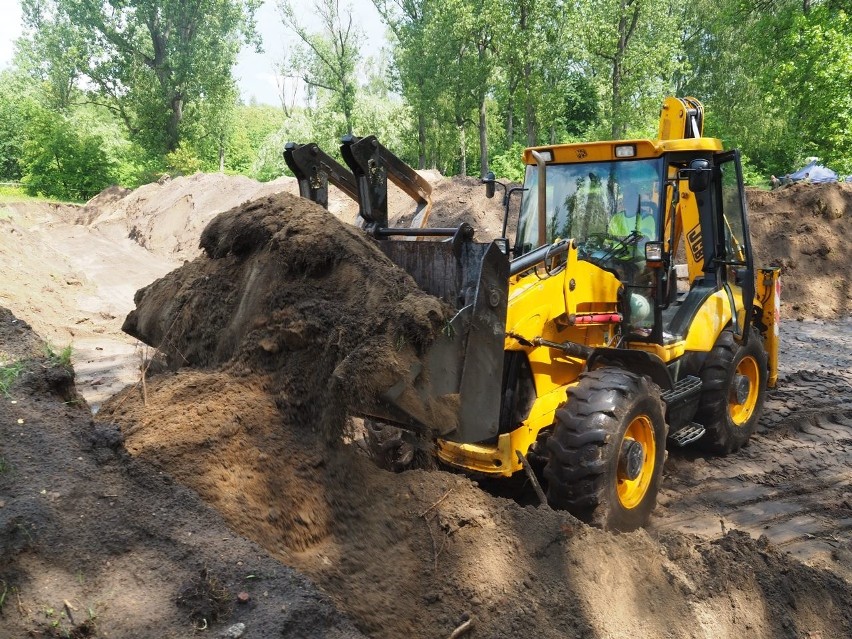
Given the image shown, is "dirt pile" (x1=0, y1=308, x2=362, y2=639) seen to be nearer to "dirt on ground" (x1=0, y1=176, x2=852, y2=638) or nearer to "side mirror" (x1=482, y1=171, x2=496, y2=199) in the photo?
"dirt on ground" (x1=0, y1=176, x2=852, y2=638)

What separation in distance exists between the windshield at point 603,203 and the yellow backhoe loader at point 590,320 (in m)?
0.01

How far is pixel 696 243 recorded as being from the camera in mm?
6152

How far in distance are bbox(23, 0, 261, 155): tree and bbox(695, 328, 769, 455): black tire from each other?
116ft

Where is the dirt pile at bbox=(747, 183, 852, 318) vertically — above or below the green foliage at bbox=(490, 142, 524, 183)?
below

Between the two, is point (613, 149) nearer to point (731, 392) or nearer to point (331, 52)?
point (731, 392)

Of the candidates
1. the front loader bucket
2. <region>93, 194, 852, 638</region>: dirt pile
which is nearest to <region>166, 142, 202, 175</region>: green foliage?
Answer: <region>93, 194, 852, 638</region>: dirt pile

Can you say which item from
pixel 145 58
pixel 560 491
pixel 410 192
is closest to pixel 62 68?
pixel 145 58

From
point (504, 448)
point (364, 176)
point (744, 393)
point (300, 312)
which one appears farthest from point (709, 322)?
point (300, 312)

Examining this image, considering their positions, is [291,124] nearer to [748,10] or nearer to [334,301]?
[748,10]

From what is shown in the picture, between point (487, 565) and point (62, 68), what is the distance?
140 feet

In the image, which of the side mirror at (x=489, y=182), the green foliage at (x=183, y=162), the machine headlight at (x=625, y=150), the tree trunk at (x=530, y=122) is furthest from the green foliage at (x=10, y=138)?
the machine headlight at (x=625, y=150)

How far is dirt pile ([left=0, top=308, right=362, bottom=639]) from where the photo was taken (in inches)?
92.2

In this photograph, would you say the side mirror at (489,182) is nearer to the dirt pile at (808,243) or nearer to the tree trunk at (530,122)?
the dirt pile at (808,243)

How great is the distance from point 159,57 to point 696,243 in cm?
3655
